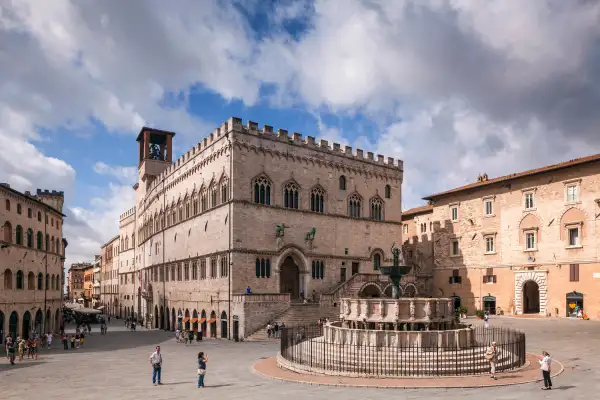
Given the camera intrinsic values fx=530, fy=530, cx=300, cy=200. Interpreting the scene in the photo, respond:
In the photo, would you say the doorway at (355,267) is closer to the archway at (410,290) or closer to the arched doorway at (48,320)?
the archway at (410,290)

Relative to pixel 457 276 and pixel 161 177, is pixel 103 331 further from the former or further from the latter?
pixel 457 276

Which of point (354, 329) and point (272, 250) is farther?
point (272, 250)

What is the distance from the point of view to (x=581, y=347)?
92.1ft

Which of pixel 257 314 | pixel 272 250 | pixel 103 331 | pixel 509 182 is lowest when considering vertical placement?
pixel 103 331

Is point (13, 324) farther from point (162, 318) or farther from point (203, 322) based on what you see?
point (162, 318)

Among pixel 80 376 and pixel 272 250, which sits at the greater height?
pixel 272 250

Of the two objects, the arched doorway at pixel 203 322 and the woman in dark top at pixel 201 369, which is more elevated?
the woman in dark top at pixel 201 369

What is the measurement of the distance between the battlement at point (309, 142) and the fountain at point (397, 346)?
839 inches

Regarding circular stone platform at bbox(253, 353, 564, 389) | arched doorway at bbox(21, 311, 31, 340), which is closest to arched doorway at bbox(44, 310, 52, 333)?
arched doorway at bbox(21, 311, 31, 340)

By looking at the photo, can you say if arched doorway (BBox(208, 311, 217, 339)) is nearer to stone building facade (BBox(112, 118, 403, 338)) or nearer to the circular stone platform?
stone building facade (BBox(112, 118, 403, 338))

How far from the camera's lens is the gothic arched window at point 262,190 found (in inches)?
1714

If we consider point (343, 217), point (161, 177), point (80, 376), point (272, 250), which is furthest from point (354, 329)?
point (161, 177)

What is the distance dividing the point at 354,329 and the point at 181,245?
3193cm

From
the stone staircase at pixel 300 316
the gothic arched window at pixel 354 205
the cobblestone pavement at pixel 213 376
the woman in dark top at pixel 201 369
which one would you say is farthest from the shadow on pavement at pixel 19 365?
the gothic arched window at pixel 354 205
